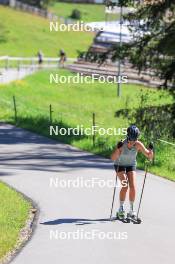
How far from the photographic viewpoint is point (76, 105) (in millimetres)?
41719

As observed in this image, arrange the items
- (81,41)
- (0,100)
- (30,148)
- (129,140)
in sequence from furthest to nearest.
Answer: (81,41) → (0,100) → (30,148) → (129,140)

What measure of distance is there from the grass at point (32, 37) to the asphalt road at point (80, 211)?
1730 inches

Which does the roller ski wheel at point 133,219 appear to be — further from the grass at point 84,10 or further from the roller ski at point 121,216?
the grass at point 84,10

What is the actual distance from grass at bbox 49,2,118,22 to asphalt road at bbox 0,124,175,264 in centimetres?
7567

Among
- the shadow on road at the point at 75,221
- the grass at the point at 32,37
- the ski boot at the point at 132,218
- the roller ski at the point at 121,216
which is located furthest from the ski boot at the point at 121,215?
the grass at the point at 32,37

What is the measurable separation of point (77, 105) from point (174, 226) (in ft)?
94.4

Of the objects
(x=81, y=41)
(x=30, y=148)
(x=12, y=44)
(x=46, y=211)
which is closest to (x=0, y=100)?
(x=30, y=148)

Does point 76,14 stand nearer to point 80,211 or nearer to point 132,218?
point 80,211

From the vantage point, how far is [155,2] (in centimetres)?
2847

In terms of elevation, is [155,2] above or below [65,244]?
above

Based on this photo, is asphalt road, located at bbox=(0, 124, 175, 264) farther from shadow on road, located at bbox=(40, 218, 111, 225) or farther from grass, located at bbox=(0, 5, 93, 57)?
grass, located at bbox=(0, 5, 93, 57)

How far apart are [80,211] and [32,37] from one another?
61109mm

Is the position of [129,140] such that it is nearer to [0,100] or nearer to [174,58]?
[174,58]

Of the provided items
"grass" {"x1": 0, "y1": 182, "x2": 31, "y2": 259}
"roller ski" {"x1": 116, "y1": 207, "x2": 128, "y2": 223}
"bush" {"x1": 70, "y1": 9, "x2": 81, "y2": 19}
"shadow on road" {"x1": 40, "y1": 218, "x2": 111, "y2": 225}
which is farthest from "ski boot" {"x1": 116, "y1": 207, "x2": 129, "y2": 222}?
"bush" {"x1": 70, "y1": 9, "x2": 81, "y2": 19}
